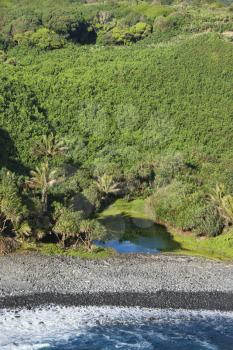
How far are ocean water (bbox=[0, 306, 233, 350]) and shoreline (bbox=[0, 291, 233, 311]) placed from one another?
1.77ft

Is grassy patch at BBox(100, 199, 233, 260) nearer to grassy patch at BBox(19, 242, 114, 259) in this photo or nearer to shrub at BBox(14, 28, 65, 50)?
grassy patch at BBox(19, 242, 114, 259)

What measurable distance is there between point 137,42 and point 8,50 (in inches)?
1098

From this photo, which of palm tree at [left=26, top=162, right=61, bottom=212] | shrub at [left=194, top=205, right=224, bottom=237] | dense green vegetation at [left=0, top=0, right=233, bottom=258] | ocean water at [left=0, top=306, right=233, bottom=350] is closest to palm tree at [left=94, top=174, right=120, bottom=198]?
dense green vegetation at [left=0, top=0, right=233, bottom=258]

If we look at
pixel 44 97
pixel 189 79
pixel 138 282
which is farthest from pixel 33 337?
pixel 189 79

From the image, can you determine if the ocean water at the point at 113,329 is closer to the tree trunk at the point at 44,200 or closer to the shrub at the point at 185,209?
the tree trunk at the point at 44,200

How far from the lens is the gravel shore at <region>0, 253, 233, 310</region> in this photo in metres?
34.5

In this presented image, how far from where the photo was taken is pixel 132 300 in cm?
3472

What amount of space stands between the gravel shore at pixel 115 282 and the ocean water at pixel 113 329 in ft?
3.32

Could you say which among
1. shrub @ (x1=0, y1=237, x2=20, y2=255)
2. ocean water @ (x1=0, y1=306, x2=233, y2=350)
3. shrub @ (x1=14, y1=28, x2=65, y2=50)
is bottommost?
ocean water @ (x1=0, y1=306, x2=233, y2=350)

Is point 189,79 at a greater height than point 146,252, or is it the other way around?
point 189,79

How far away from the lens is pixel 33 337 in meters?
30.1

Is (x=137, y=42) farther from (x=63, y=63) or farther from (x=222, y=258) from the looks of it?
(x=222, y=258)

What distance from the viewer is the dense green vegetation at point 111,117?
51.1 m

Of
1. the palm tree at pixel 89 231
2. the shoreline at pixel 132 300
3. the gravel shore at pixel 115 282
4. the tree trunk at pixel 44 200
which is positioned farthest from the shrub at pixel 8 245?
the shoreline at pixel 132 300
